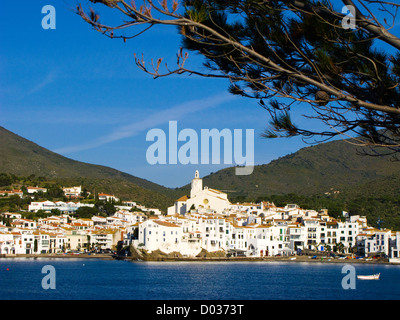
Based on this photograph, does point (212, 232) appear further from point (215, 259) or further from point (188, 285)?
point (188, 285)

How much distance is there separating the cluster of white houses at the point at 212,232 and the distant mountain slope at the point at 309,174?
47809 mm

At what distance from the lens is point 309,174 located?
433 ft

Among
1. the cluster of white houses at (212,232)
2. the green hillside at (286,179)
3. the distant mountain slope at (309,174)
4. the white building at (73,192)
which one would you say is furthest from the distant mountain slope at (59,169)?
the cluster of white houses at (212,232)

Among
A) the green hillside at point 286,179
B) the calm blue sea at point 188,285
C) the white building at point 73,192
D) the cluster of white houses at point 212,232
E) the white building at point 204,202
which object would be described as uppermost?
the green hillside at point 286,179

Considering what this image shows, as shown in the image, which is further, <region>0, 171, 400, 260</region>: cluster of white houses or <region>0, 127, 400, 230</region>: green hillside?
<region>0, 127, 400, 230</region>: green hillside

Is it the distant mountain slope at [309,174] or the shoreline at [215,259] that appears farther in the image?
the distant mountain slope at [309,174]

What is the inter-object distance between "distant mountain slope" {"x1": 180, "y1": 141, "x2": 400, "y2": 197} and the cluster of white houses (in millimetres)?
47809

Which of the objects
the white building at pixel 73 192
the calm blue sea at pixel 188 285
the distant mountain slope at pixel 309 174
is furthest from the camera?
the distant mountain slope at pixel 309 174

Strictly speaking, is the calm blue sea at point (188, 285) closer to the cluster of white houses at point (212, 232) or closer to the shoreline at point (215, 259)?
the shoreline at point (215, 259)

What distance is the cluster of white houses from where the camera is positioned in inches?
2293

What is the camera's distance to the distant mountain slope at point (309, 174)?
124812mm

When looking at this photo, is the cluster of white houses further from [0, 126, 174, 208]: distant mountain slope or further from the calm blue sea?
[0, 126, 174, 208]: distant mountain slope

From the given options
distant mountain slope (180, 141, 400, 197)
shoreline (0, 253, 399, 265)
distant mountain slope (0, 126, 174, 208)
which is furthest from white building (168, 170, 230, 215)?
distant mountain slope (180, 141, 400, 197)
